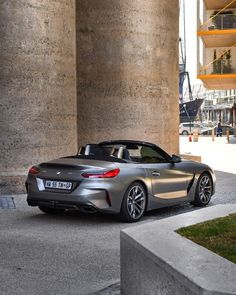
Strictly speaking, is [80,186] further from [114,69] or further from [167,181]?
[114,69]

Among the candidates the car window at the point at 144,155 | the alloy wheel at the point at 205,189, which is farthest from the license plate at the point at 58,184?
the alloy wheel at the point at 205,189

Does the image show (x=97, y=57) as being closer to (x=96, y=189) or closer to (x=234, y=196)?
(x=234, y=196)

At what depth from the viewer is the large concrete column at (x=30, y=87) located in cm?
1189

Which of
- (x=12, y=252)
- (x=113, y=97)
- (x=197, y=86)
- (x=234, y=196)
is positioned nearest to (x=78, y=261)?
(x=12, y=252)

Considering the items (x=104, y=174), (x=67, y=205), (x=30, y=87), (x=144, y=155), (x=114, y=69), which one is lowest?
(x=67, y=205)

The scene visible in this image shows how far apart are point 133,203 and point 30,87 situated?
15.3 ft

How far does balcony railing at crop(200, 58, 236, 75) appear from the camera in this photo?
33.6 m

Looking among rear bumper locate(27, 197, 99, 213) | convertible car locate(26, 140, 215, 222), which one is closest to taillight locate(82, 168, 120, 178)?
convertible car locate(26, 140, 215, 222)

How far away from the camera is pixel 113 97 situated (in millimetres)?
16047

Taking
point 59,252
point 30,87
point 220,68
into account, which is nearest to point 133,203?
point 59,252

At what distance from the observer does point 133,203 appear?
856cm

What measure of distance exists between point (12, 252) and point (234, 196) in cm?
655

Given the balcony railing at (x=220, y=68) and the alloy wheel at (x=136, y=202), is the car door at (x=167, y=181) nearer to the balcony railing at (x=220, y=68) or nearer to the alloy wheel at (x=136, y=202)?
the alloy wheel at (x=136, y=202)

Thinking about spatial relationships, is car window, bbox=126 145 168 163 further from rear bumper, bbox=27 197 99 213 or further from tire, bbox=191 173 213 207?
rear bumper, bbox=27 197 99 213
